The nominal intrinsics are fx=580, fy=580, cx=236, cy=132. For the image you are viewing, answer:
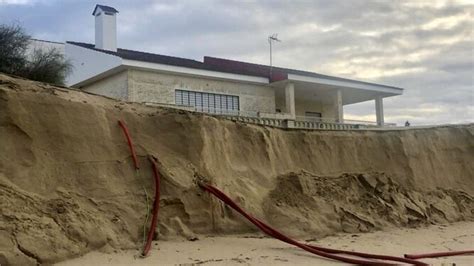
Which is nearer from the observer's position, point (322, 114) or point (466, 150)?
point (466, 150)

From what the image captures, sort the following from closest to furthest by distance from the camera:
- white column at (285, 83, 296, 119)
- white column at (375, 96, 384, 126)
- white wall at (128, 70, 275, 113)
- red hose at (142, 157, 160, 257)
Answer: red hose at (142, 157, 160, 257) → white wall at (128, 70, 275, 113) → white column at (285, 83, 296, 119) → white column at (375, 96, 384, 126)

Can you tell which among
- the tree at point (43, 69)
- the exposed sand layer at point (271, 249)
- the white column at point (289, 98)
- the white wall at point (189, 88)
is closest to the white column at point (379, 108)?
the white column at point (289, 98)

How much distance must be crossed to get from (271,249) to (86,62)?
1968 cm

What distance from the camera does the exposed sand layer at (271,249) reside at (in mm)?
9945

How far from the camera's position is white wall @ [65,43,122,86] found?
26.3 metres

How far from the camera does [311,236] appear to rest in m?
13.5

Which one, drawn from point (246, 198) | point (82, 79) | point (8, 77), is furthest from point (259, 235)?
point (82, 79)

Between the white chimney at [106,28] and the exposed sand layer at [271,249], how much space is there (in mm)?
20000

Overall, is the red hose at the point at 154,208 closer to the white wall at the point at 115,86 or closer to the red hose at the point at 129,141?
the red hose at the point at 129,141

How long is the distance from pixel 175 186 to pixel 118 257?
2.57m

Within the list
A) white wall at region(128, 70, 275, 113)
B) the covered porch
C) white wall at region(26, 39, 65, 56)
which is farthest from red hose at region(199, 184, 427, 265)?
the covered porch

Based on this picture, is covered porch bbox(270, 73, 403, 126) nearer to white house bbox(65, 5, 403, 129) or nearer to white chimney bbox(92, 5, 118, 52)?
white house bbox(65, 5, 403, 129)

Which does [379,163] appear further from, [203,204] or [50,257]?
[50,257]

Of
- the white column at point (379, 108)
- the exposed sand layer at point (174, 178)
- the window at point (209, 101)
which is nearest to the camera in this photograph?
the exposed sand layer at point (174, 178)
